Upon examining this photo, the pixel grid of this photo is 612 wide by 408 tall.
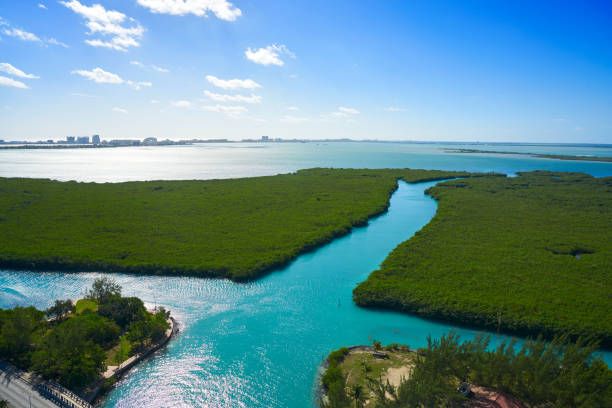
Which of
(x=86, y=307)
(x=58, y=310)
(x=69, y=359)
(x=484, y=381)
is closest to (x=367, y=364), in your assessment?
(x=484, y=381)

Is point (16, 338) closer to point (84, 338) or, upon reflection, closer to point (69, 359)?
point (84, 338)

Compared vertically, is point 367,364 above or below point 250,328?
above

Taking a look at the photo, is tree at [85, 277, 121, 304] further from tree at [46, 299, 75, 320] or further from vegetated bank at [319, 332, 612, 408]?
vegetated bank at [319, 332, 612, 408]

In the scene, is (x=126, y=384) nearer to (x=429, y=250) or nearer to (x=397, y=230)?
(x=429, y=250)

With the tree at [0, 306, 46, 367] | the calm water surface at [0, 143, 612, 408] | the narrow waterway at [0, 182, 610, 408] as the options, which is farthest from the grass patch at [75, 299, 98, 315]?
the narrow waterway at [0, 182, 610, 408]

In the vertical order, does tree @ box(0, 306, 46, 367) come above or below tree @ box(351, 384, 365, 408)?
above
